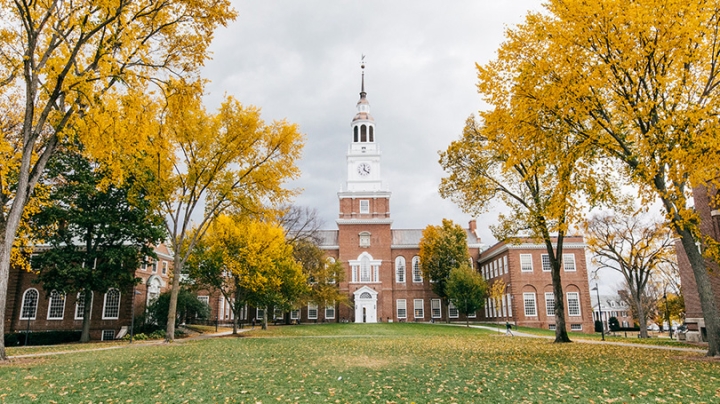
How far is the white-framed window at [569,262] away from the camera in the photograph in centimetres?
4441

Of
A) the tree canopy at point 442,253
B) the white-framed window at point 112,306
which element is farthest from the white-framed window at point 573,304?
the white-framed window at point 112,306

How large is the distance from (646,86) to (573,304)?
120ft

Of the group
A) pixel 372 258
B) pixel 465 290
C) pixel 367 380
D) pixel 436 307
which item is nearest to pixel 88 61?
pixel 367 380

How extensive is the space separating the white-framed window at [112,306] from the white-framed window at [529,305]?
35633 millimetres

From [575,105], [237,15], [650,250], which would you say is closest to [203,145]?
[237,15]

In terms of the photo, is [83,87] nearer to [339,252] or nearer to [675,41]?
[675,41]

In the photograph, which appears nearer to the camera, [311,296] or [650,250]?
[650,250]

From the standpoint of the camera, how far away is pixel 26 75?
1175cm

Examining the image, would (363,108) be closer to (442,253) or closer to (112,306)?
(442,253)

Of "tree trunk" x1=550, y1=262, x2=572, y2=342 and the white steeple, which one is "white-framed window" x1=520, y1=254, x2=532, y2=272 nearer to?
the white steeple

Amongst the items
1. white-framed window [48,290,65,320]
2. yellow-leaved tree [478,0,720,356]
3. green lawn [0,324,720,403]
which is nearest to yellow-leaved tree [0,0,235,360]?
green lawn [0,324,720,403]

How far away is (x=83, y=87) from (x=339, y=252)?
41257 millimetres

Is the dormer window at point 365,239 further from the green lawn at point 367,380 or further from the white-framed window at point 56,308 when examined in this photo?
the green lawn at point 367,380

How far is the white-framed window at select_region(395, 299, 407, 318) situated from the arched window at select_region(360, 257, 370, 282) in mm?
4905
